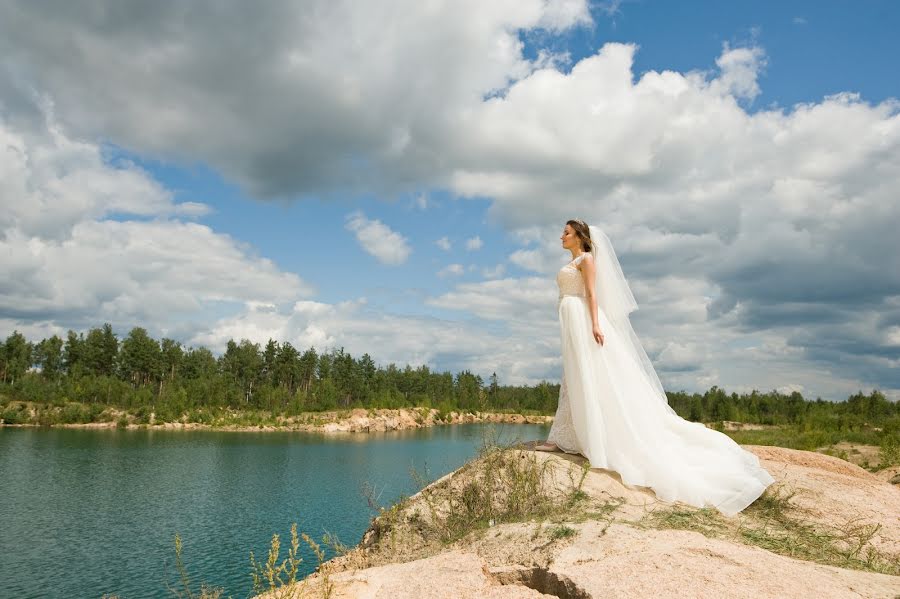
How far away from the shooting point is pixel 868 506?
8797 millimetres

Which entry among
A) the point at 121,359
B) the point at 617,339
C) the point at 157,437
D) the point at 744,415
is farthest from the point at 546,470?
the point at 121,359

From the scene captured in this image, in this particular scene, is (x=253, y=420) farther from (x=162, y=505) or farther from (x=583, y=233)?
(x=583, y=233)

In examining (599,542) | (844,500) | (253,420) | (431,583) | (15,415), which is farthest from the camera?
(253,420)

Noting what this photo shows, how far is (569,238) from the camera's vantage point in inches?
345

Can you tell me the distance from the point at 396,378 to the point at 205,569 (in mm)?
113847

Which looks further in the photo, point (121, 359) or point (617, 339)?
point (121, 359)

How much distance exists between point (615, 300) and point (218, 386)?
310 feet

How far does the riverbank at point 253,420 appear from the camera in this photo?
242 feet

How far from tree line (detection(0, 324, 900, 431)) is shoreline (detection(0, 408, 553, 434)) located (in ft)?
7.51

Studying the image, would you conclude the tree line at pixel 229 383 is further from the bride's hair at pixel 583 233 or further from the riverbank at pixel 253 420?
the bride's hair at pixel 583 233

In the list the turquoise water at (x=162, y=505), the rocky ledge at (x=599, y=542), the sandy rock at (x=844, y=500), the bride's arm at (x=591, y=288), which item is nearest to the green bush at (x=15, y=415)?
the turquoise water at (x=162, y=505)

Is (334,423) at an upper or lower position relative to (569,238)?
lower

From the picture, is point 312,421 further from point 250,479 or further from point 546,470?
point 546,470

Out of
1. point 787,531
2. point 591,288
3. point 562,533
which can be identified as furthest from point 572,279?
point 787,531
